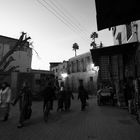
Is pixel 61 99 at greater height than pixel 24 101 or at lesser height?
lesser

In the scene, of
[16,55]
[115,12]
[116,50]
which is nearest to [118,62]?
[116,50]

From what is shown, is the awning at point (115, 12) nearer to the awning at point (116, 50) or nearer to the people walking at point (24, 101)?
the people walking at point (24, 101)

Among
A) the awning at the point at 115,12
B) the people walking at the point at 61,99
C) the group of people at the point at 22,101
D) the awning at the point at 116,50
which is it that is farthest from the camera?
the people walking at the point at 61,99

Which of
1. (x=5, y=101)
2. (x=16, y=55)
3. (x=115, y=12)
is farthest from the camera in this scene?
(x=16, y=55)

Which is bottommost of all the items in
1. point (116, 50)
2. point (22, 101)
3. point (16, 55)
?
point (22, 101)

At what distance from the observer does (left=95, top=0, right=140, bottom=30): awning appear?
11.6 ft

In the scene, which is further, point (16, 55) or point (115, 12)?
point (16, 55)

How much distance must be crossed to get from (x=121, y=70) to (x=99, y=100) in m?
3.38

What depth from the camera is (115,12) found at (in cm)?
399

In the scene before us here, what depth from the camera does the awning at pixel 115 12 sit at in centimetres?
353

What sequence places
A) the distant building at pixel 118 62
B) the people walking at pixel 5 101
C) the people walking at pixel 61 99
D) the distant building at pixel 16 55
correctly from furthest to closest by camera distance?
the distant building at pixel 16 55 < the distant building at pixel 118 62 < the people walking at pixel 61 99 < the people walking at pixel 5 101

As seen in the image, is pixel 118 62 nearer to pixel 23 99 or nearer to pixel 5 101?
pixel 23 99

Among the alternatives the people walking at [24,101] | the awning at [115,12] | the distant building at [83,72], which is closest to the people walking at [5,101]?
the people walking at [24,101]

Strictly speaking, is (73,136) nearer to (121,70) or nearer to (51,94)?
(51,94)
